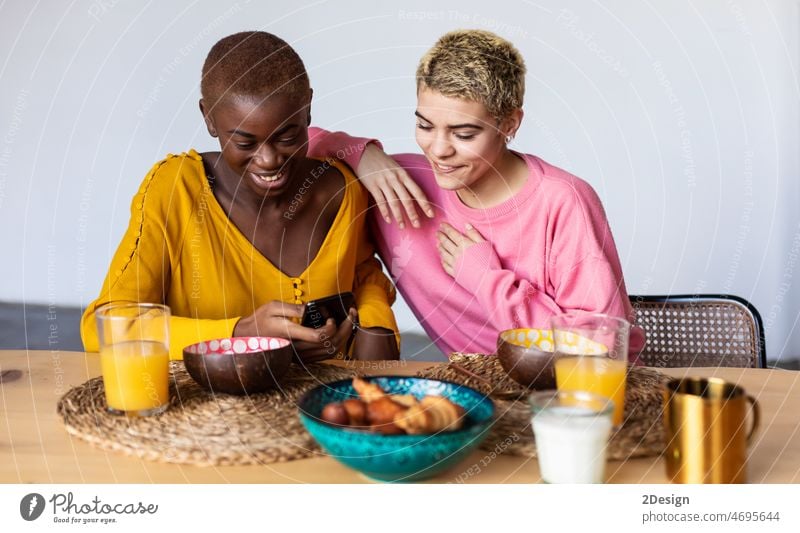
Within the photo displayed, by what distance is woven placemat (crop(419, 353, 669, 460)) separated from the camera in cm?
58

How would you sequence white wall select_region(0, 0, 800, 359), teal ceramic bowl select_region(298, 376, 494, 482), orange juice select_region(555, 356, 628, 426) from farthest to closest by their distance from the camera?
white wall select_region(0, 0, 800, 359) → orange juice select_region(555, 356, 628, 426) → teal ceramic bowl select_region(298, 376, 494, 482)

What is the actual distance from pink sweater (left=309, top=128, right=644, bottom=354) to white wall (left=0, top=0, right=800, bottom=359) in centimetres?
43

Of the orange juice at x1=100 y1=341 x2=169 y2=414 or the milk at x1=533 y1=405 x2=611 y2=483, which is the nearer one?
the milk at x1=533 y1=405 x2=611 y2=483

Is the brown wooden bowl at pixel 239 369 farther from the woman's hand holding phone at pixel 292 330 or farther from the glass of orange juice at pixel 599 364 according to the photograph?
the glass of orange juice at pixel 599 364

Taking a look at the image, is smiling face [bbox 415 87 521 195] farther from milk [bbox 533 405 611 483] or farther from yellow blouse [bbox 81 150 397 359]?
milk [bbox 533 405 611 483]

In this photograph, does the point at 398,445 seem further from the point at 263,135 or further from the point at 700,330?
the point at 700,330

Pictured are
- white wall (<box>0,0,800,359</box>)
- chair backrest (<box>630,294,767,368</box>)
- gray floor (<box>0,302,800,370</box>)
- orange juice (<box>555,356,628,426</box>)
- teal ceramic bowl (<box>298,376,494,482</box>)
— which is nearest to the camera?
teal ceramic bowl (<box>298,376,494,482</box>)

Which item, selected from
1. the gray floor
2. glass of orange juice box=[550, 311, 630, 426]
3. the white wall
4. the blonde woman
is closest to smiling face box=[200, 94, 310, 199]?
the blonde woman

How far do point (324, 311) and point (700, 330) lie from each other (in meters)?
0.55

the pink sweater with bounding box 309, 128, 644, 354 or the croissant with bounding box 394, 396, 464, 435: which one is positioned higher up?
the pink sweater with bounding box 309, 128, 644, 354

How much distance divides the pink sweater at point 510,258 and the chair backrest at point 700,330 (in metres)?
0.06
